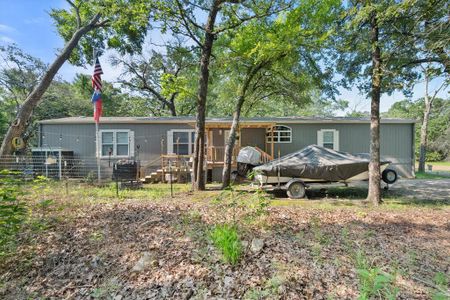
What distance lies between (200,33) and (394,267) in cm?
975

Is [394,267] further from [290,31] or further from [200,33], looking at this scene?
[200,33]

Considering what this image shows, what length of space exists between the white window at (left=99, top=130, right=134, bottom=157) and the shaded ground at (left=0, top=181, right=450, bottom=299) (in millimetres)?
8770

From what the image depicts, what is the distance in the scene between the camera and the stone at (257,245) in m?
3.46

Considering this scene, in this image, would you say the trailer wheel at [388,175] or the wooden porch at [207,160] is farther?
the wooden porch at [207,160]

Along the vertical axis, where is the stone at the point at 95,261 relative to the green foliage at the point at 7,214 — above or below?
below

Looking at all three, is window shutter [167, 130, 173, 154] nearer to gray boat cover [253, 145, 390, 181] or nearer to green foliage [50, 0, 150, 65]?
green foliage [50, 0, 150, 65]

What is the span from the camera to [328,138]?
567 inches

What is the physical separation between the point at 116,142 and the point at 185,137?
365 cm

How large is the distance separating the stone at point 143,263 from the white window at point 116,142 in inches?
436

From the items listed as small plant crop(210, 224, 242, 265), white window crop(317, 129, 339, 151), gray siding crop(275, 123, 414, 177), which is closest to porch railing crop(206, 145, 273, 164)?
gray siding crop(275, 123, 414, 177)

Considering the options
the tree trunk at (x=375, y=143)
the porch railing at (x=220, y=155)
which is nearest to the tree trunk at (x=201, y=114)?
the porch railing at (x=220, y=155)

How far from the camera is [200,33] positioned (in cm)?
1019

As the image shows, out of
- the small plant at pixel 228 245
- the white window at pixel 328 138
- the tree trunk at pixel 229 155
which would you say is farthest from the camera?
the white window at pixel 328 138

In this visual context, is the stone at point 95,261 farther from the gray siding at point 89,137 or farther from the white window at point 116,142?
the white window at point 116,142
